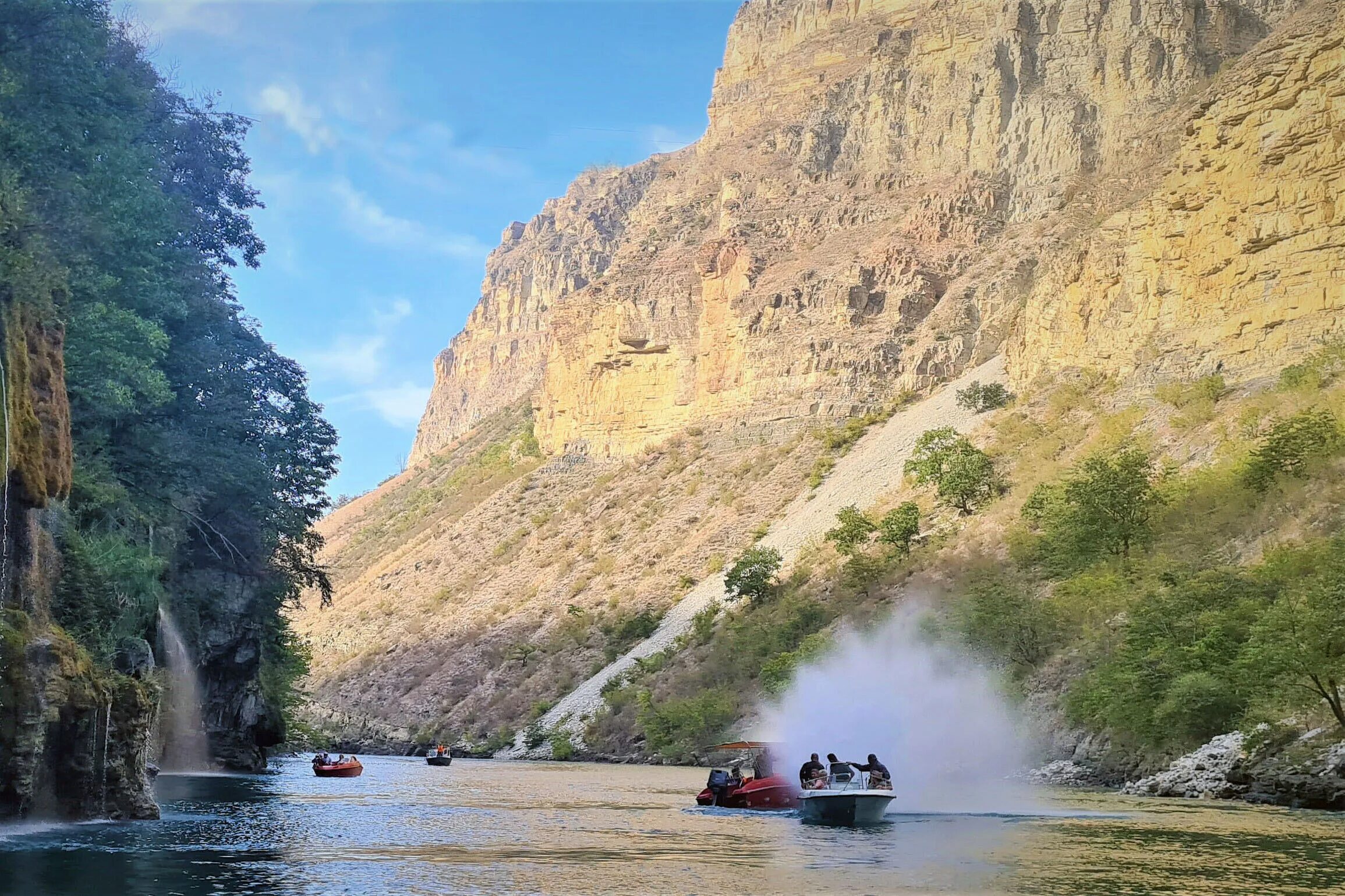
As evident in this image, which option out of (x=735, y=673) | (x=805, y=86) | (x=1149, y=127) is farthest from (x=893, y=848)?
(x=805, y=86)

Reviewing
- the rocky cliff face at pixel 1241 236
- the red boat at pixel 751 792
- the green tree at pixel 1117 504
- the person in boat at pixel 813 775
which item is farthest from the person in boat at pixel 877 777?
the rocky cliff face at pixel 1241 236

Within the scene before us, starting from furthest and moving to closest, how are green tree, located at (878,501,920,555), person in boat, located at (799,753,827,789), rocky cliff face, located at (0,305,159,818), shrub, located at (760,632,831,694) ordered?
1. green tree, located at (878,501,920,555)
2. shrub, located at (760,632,831,694)
3. person in boat, located at (799,753,827,789)
4. rocky cliff face, located at (0,305,159,818)

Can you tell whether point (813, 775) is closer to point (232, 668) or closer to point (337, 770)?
point (337, 770)

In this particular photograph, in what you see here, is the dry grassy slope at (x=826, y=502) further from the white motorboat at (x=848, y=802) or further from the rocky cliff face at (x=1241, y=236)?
the white motorboat at (x=848, y=802)

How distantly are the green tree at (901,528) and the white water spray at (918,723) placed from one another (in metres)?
12.1

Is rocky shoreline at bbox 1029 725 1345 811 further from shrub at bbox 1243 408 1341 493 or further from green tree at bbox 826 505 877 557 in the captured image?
green tree at bbox 826 505 877 557

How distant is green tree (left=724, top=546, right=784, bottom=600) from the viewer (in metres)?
81.4

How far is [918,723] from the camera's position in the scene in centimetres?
5056

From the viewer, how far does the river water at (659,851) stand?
70.8ft

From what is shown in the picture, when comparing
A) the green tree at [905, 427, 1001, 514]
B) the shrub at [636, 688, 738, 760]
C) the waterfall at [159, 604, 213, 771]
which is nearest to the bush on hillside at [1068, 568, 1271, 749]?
the shrub at [636, 688, 738, 760]

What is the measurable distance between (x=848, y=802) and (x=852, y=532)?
Answer: 45500 mm

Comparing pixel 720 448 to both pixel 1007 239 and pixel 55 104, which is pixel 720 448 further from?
pixel 55 104

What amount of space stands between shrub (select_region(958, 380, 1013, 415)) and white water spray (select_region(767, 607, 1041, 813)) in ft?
97.5

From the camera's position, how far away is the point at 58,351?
3120 centimetres
